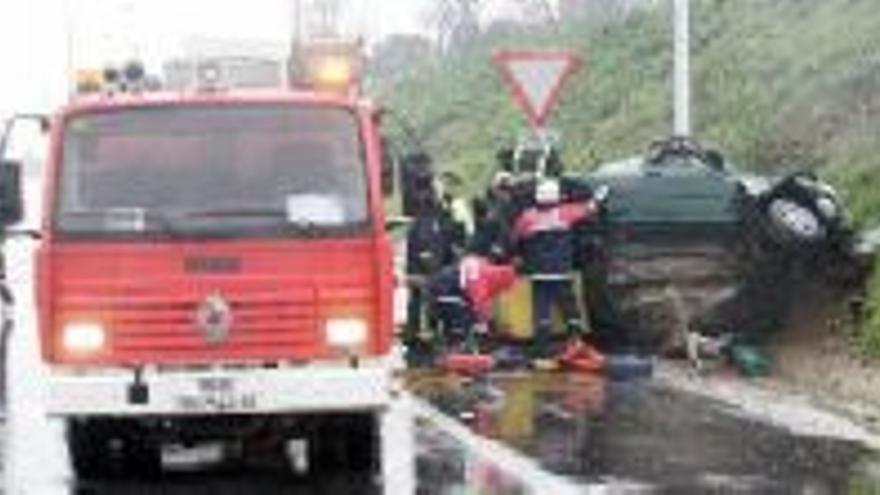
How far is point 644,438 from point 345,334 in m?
3.21

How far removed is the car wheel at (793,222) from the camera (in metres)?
20.6

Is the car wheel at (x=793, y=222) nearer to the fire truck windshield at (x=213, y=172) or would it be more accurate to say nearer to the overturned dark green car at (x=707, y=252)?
the overturned dark green car at (x=707, y=252)

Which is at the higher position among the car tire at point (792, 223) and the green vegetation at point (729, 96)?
the green vegetation at point (729, 96)

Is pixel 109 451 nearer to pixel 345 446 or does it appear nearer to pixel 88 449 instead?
pixel 88 449

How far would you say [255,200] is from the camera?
14008 mm

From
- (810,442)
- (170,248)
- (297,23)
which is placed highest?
(297,23)

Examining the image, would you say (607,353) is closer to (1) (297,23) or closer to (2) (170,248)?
(1) (297,23)

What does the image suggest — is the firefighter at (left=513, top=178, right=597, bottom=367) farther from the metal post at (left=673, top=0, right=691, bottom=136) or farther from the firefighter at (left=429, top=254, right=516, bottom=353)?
the metal post at (left=673, top=0, right=691, bottom=136)

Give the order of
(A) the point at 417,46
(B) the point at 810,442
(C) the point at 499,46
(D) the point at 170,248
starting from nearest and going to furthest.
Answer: (D) the point at 170,248
(B) the point at 810,442
(C) the point at 499,46
(A) the point at 417,46

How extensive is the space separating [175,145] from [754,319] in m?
8.15

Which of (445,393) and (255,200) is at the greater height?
(255,200)

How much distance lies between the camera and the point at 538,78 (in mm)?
23062

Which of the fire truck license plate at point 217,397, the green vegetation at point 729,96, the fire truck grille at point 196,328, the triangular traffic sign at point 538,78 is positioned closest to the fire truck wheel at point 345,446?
the fire truck grille at point 196,328

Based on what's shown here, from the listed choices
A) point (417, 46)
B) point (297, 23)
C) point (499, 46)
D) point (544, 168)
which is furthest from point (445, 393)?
point (417, 46)
